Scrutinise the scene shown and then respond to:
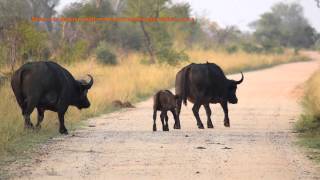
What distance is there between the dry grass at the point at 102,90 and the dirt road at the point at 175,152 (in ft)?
1.70

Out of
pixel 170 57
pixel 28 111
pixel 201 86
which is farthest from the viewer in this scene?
pixel 170 57

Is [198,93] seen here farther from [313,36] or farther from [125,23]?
[313,36]

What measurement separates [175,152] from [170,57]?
29.1 meters

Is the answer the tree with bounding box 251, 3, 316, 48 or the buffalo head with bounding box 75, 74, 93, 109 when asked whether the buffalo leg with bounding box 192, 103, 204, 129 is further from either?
the tree with bounding box 251, 3, 316, 48

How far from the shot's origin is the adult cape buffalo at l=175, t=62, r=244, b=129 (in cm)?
1627

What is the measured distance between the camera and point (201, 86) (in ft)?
53.5

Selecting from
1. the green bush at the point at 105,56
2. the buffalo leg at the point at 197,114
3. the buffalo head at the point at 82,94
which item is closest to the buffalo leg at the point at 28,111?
the buffalo head at the point at 82,94

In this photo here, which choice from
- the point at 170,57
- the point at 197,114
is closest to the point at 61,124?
the point at 197,114

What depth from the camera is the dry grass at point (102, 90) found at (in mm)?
13651

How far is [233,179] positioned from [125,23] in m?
44.7

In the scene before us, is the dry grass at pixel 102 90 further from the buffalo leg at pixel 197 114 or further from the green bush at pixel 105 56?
the buffalo leg at pixel 197 114

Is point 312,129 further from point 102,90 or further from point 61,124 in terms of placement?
point 102,90

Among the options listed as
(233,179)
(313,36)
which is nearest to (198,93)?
(233,179)

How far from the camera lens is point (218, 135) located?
47.7 ft
